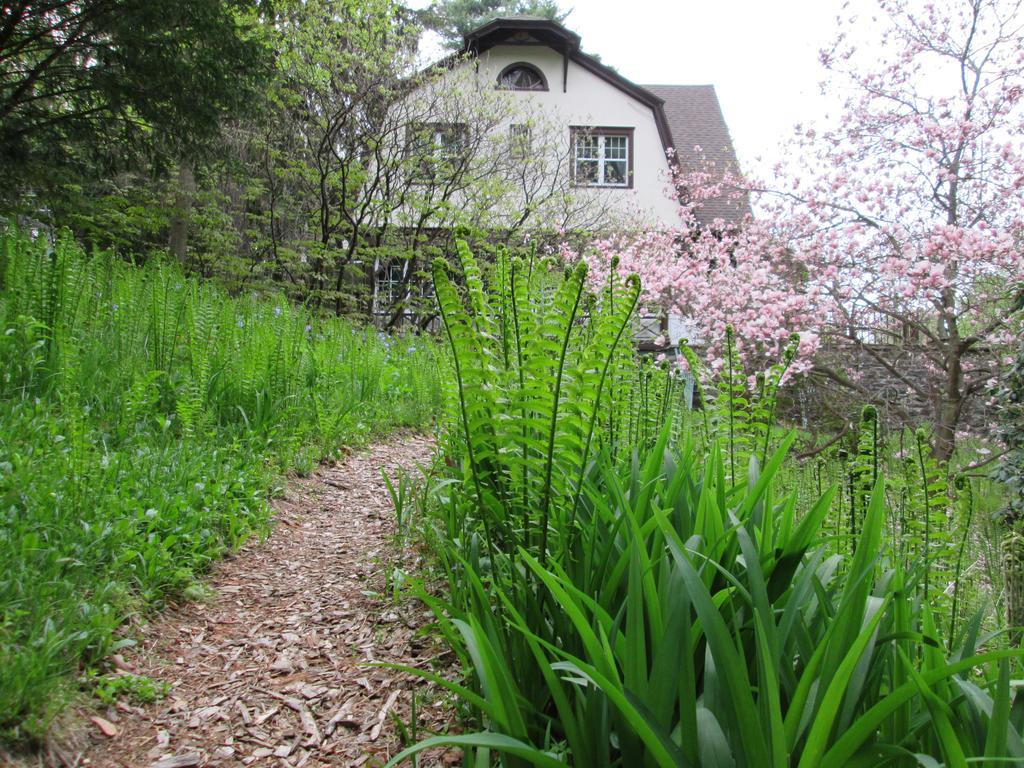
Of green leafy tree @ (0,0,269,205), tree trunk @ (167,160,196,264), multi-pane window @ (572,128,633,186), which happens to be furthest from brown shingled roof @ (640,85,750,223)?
green leafy tree @ (0,0,269,205)

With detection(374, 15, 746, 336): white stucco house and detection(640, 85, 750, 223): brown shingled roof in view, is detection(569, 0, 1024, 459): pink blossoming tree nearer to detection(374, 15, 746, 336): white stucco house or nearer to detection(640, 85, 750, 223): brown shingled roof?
detection(374, 15, 746, 336): white stucco house

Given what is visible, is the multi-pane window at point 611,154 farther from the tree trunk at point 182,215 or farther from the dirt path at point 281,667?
the dirt path at point 281,667

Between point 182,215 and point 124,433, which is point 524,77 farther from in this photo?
point 124,433

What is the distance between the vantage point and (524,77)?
1576cm

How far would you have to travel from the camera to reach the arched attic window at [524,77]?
15.6 meters

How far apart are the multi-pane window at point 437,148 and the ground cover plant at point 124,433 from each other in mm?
4611

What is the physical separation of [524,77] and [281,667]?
1629 cm

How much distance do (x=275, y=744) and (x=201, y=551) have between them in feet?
3.64

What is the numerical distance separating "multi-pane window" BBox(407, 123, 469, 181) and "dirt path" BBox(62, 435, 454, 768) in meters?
7.36

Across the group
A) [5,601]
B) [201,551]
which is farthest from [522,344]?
[201,551]

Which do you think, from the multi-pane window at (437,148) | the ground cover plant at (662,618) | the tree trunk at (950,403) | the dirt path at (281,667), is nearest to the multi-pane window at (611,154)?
the multi-pane window at (437,148)

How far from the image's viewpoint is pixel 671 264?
28.7 feet

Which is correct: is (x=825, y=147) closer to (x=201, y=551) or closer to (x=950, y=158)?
(x=950, y=158)

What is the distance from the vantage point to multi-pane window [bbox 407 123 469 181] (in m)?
9.11
